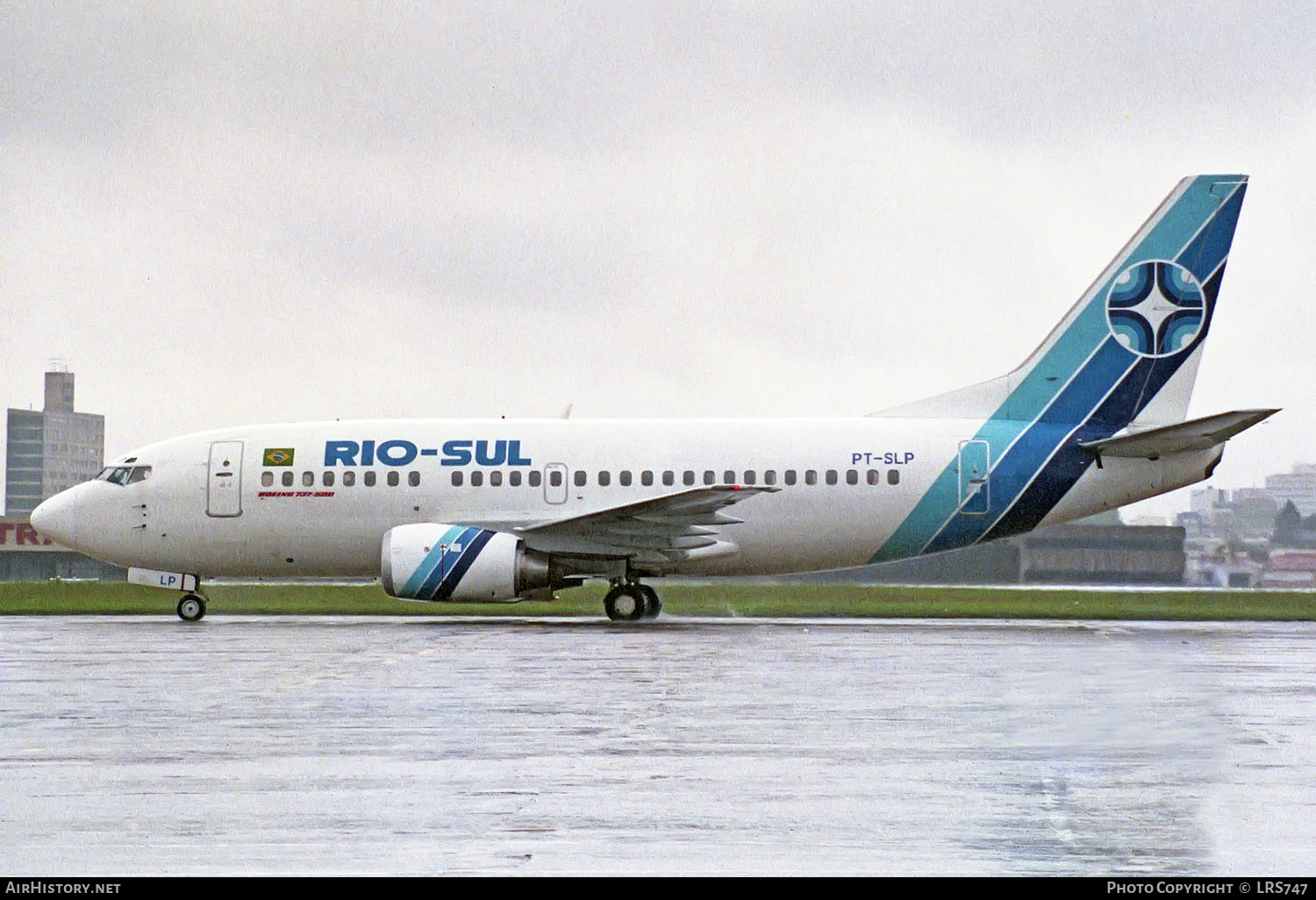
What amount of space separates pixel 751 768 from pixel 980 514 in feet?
60.9

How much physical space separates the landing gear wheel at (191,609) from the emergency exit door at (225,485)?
1583 millimetres

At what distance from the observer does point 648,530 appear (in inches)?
1066

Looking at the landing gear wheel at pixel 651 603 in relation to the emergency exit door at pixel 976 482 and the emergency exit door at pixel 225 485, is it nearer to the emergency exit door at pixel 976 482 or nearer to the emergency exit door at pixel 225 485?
the emergency exit door at pixel 976 482

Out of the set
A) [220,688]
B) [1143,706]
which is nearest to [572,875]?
[1143,706]

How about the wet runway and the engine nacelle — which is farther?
the engine nacelle

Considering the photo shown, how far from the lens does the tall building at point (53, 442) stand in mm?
164750

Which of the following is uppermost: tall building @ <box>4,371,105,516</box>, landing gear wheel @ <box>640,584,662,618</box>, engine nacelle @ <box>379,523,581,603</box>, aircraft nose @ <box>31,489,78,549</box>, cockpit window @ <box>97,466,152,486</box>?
tall building @ <box>4,371,105,516</box>

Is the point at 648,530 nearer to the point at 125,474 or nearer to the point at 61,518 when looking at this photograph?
the point at 125,474

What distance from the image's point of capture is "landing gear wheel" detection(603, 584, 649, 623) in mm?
27734

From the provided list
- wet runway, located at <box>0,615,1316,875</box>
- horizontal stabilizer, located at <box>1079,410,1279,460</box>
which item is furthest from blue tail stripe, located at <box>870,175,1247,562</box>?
wet runway, located at <box>0,615,1316,875</box>

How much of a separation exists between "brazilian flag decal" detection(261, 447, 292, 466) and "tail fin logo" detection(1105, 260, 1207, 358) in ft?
49.2

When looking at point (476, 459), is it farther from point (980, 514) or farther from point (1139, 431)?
point (1139, 431)

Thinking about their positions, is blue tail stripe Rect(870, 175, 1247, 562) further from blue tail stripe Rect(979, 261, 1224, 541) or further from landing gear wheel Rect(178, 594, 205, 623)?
landing gear wheel Rect(178, 594, 205, 623)
